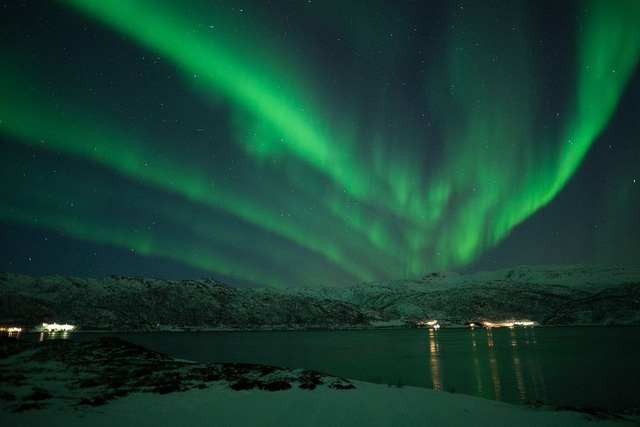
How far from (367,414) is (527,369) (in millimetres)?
47592

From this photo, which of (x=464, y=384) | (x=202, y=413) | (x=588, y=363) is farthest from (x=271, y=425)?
(x=588, y=363)

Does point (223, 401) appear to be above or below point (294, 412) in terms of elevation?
above

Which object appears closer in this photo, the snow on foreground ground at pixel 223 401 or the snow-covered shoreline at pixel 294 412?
the snow-covered shoreline at pixel 294 412

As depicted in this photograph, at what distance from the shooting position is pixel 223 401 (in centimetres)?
2145

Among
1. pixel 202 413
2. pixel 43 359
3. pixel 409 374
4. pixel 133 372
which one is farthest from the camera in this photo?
pixel 409 374

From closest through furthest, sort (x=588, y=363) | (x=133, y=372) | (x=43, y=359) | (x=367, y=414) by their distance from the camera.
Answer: (x=367, y=414) < (x=133, y=372) < (x=43, y=359) < (x=588, y=363)

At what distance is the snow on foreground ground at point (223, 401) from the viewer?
17.4 meters

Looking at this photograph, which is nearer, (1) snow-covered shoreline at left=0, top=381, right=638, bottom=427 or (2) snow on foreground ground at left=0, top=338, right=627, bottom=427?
(1) snow-covered shoreline at left=0, top=381, right=638, bottom=427

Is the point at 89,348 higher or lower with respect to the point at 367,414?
higher

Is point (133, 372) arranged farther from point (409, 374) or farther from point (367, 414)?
point (409, 374)

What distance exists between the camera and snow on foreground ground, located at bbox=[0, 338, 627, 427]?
17391 millimetres

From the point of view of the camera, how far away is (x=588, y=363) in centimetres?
6412

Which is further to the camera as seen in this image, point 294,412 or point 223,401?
point 223,401

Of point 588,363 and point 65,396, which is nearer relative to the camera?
point 65,396
